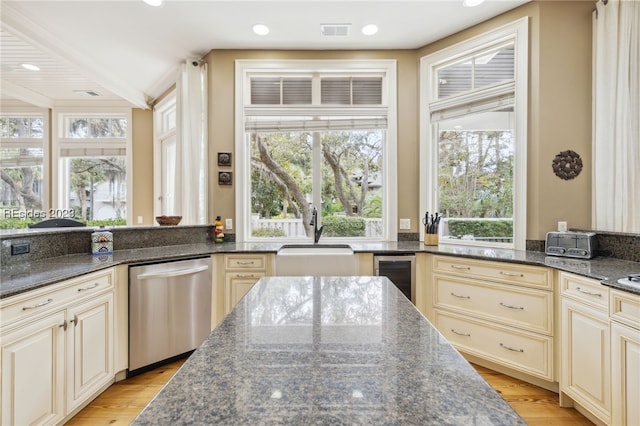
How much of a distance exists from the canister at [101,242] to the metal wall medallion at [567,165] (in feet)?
12.2

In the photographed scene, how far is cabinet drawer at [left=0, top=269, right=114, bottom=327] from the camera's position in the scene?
4.50ft

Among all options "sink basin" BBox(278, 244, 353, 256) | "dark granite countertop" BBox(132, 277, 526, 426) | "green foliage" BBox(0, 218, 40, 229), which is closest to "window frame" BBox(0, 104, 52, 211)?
"green foliage" BBox(0, 218, 40, 229)

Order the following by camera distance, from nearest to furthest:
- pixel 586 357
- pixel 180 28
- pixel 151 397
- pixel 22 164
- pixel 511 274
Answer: pixel 586 357 < pixel 151 397 < pixel 511 274 < pixel 180 28 < pixel 22 164

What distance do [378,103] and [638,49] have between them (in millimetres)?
1999

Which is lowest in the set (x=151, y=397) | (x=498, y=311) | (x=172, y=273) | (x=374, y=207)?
(x=151, y=397)

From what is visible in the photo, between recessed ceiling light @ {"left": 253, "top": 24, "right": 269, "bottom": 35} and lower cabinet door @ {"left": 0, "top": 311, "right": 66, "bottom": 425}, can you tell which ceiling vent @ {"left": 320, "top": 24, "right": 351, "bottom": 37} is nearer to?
recessed ceiling light @ {"left": 253, "top": 24, "right": 269, "bottom": 35}

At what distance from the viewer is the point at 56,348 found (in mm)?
1605

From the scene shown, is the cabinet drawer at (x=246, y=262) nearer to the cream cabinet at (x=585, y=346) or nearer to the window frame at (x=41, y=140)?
the cream cabinet at (x=585, y=346)

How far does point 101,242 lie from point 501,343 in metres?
3.19

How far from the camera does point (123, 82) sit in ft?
12.9

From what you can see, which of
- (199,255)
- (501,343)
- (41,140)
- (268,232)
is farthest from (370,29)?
(41,140)

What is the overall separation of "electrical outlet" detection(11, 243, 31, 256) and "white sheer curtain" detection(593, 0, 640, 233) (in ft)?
13.6

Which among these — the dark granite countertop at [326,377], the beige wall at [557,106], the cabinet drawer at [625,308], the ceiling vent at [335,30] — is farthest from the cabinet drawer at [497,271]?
the ceiling vent at [335,30]

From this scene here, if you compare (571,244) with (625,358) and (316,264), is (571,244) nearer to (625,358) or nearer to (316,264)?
(625,358)
